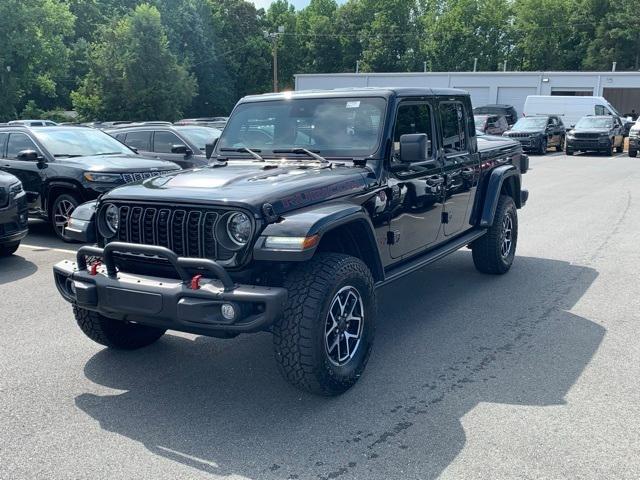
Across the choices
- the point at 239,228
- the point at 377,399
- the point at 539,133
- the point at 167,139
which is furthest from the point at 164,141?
the point at 539,133

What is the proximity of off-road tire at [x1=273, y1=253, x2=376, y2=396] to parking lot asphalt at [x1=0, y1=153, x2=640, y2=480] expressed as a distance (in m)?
0.22

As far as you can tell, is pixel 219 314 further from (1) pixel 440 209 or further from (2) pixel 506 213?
(2) pixel 506 213

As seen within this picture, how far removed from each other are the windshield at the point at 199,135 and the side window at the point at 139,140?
63 cm

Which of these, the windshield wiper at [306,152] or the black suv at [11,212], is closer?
the windshield wiper at [306,152]

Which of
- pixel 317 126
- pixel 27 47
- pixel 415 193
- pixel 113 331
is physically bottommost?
pixel 113 331

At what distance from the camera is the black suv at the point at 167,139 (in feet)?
39.5

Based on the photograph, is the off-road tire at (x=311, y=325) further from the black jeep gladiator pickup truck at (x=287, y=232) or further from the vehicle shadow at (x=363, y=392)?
the vehicle shadow at (x=363, y=392)

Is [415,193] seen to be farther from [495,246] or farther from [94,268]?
[94,268]

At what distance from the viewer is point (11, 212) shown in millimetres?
7895

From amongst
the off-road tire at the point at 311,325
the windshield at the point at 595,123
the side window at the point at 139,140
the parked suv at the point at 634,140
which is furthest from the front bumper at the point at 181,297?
the windshield at the point at 595,123

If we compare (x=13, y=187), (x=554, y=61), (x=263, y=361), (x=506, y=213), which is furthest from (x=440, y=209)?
(x=554, y=61)

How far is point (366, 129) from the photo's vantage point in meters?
5.02

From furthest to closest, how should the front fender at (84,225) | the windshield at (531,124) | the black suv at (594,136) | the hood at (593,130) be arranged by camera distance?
the windshield at (531,124) → the hood at (593,130) → the black suv at (594,136) → the front fender at (84,225)

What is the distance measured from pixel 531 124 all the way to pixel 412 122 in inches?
907
